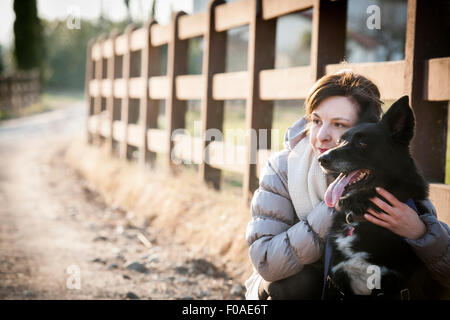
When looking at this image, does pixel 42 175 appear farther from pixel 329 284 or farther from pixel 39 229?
pixel 329 284

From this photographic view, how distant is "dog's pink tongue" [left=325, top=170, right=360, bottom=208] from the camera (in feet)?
5.99

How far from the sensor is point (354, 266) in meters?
2.00

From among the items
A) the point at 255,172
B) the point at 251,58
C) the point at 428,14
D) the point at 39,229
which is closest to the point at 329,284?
the point at 428,14

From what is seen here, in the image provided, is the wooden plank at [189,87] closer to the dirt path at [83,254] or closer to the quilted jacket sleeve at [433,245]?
the dirt path at [83,254]

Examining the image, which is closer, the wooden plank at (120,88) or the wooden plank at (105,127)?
the wooden plank at (120,88)

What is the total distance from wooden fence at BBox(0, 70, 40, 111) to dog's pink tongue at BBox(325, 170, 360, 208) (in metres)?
21.9

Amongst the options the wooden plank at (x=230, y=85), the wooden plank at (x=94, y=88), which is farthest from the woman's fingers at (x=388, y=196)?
the wooden plank at (x=94, y=88)

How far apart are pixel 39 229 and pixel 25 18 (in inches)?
784

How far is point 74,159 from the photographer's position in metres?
10.7

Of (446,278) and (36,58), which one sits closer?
(446,278)

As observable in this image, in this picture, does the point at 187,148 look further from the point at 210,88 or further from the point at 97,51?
the point at 97,51

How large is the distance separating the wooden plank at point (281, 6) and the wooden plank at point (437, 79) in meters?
1.33

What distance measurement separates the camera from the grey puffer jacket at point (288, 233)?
1895mm

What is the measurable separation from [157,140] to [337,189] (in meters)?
5.57
